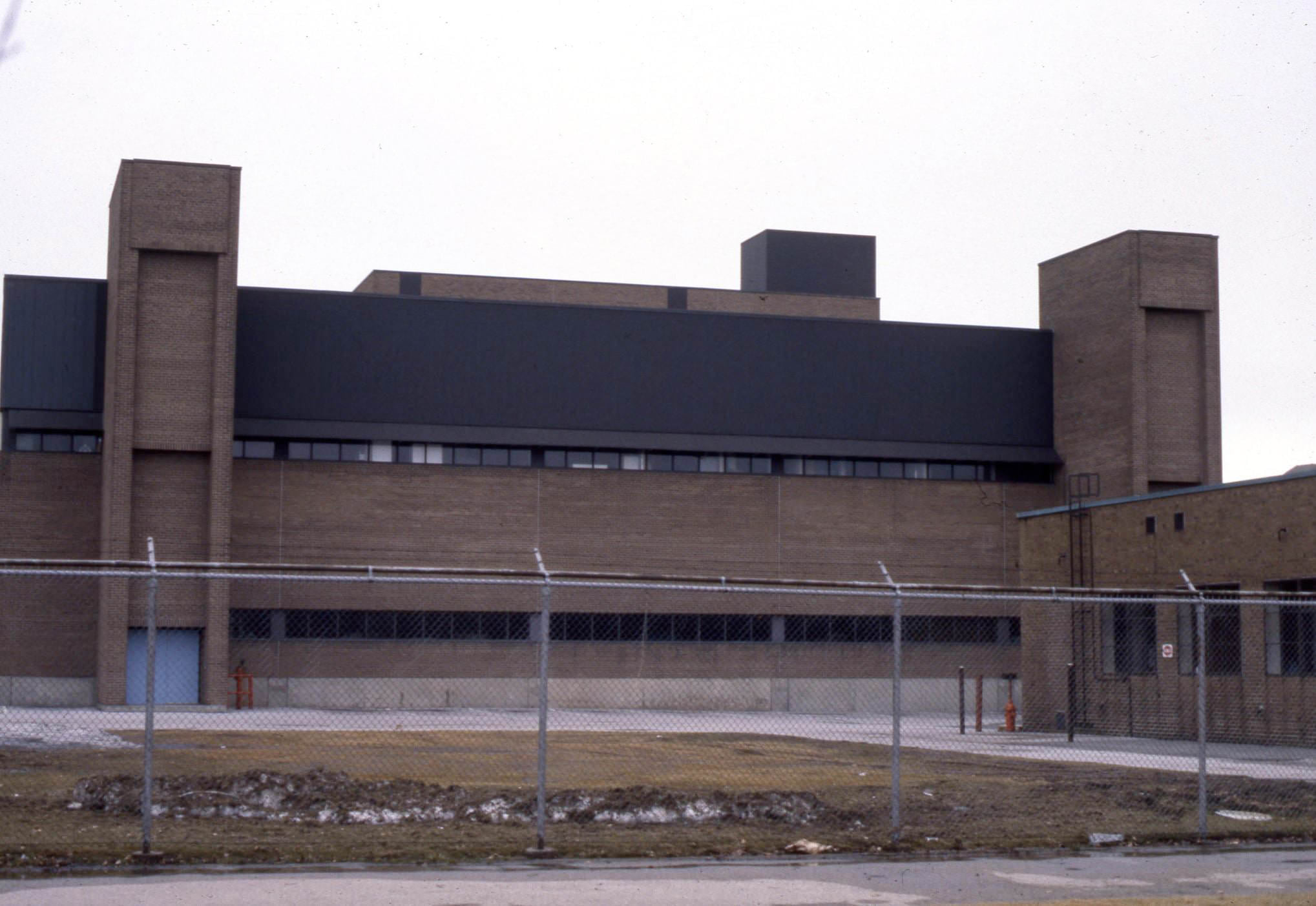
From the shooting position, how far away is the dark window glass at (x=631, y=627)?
54406mm

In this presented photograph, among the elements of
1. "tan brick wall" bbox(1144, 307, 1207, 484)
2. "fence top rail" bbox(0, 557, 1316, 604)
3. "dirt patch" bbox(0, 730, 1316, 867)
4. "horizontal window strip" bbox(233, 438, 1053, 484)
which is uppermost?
"tan brick wall" bbox(1144, 307, 1207, 484)

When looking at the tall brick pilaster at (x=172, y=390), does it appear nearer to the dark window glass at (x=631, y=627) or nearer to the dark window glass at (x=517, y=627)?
the dark window glass at (x=517, y=627)

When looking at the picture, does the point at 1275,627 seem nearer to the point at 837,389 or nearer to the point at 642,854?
the point at 642,854

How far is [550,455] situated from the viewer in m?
54.8

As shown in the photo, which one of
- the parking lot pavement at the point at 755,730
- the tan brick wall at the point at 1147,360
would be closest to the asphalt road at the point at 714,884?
the parking lot pavement at the point at 755,730

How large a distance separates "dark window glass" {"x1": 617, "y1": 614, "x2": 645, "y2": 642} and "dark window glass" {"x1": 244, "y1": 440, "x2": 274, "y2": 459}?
13.4m

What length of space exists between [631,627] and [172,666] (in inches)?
619

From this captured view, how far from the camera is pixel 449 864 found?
12883 mm

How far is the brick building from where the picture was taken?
4928cm

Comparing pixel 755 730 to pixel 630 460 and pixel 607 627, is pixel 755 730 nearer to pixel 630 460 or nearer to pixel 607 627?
pixel 607 627

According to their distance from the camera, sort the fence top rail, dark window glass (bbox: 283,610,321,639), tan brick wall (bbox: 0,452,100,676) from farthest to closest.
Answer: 1. dark window glass (bbox: 283,610,321,639)
2. tan brick wall (bbox: 0,452,100,676)
3. the fence top rail

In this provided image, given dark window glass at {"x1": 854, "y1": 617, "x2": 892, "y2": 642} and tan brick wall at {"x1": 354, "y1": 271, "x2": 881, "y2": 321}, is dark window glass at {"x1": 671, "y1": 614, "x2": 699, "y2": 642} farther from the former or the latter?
tan brick wall at {"x1": 354, "y1": 271, "x2": 881, "y2": 321}

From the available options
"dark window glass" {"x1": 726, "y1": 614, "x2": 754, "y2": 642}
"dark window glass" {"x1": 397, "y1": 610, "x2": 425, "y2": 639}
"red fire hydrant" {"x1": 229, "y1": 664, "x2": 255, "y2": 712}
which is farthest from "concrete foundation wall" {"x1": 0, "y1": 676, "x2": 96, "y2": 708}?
"dark window glass" {"x1": 726, "y1": 614, "x2": 754, "y2": 642}

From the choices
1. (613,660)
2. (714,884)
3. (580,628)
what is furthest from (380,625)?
(714,884)
